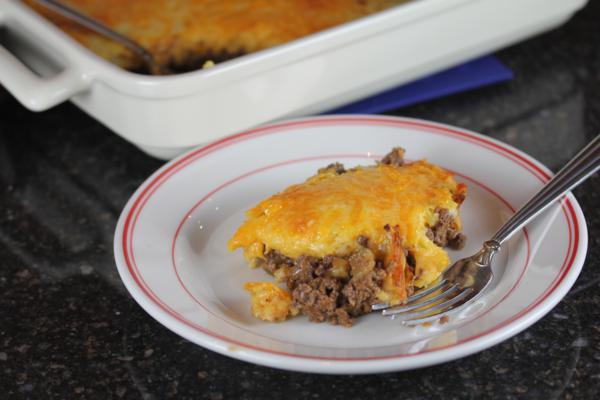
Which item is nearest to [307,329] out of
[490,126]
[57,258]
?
[57,258]

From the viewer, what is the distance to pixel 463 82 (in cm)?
181

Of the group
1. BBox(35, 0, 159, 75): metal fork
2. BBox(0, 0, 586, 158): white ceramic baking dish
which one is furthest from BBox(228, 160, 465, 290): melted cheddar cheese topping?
BBox(35, 0, 159, 75): metal fork

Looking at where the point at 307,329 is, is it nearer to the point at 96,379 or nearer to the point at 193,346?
the point at 193,346

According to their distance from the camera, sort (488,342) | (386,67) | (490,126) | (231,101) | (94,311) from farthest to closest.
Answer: (490,126) < (386,67) < (231,101) < (94,311) < (488,342)

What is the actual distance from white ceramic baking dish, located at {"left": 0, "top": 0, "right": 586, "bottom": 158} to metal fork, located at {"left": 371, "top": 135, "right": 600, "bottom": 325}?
484 millimetres

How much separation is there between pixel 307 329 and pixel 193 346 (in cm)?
17

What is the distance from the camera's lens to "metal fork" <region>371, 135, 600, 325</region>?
1.08 metres

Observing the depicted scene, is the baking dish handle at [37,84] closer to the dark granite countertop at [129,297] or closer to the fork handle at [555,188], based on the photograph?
the dark granite countertop at [129,297]

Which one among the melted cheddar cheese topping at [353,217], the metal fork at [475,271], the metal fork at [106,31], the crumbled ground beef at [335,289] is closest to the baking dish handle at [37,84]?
the metal fork at [106,31]

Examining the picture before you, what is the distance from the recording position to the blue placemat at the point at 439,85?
1745 mm

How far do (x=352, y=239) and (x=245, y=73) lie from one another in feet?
1.57

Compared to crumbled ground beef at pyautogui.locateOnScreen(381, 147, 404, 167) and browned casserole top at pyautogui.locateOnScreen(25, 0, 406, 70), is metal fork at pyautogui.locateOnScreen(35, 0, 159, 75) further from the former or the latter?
crumbled ground beef at pyautogui.locateOnScreen(381, 147, 404, 167)

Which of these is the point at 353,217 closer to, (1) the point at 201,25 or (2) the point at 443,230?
(2) the point at 443,230

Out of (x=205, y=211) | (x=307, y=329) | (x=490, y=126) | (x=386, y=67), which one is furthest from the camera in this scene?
(x=490, y=126)
